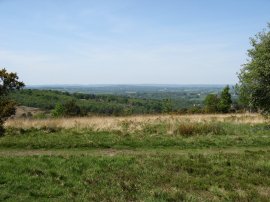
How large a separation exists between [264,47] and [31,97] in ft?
340

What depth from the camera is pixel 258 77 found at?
2152cm

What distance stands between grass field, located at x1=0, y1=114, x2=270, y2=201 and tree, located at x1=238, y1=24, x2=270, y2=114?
177cm

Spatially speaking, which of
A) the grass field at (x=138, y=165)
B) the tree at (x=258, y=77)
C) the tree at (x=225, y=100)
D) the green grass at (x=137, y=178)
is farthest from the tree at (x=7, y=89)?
the tree at (x=225, y=100)

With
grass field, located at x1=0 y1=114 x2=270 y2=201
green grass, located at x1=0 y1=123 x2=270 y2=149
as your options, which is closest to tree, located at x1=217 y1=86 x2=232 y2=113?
green grass, located at x1=0 y1=123 x2=270 y2=149

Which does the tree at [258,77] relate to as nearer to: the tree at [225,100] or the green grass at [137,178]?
the green grass at [137,178]

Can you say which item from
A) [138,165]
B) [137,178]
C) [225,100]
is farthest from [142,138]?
[225,100]

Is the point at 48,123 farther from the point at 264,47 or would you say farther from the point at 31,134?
the point at 264,47

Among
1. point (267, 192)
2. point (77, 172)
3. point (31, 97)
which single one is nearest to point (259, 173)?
point (267, 192)

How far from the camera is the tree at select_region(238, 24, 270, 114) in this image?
69.2 ft

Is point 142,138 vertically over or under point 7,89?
under

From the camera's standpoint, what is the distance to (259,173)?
39.7 ft

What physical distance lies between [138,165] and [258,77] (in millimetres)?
11507

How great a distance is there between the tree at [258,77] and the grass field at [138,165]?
69.8 inches

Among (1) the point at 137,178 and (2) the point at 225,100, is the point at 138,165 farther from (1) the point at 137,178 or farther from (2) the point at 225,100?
(2) the point at 225,100
